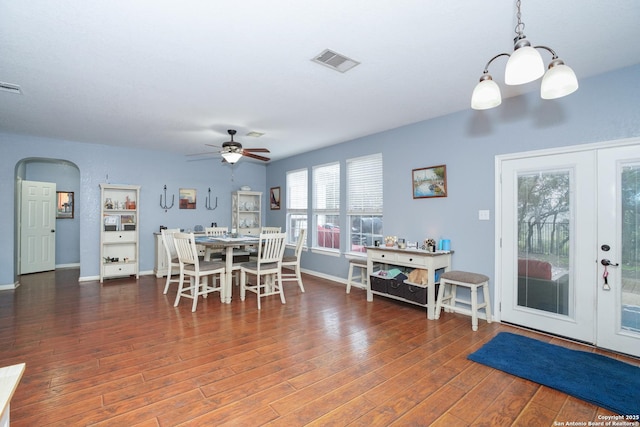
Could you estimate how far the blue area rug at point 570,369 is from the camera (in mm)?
2097

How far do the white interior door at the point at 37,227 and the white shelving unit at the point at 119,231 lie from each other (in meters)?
1.80

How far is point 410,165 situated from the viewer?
4.50 metres

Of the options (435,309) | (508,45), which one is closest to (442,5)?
(508,45)

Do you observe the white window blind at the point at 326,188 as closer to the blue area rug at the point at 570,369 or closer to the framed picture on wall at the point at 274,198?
the framed picture on wall at the point at 274,198

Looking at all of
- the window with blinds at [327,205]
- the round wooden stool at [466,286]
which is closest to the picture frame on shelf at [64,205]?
the window with blinds at [327,205]

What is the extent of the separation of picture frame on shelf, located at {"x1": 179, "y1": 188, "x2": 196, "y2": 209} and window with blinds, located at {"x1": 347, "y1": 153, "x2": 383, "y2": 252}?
357 cm

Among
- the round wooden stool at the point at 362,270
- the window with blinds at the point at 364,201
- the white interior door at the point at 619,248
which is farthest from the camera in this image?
the window with blinds at the point at 364,201

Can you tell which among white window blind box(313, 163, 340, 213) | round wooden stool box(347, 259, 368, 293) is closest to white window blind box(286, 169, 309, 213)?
white window blind box(313, 163, 340, 213)

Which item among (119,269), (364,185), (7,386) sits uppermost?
(364,185)

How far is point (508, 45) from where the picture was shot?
7.99 ft

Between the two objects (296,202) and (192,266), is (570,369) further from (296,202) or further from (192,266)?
(296,202)

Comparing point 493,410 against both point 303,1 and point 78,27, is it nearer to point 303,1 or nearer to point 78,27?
point 303,1

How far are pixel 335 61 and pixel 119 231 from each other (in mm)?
5350

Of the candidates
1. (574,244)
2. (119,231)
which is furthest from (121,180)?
(574,244)
